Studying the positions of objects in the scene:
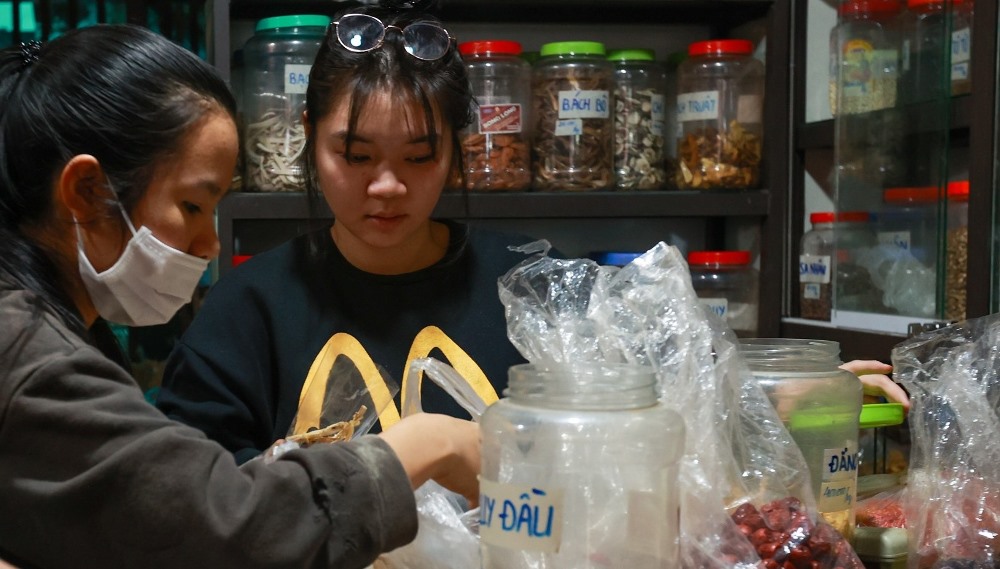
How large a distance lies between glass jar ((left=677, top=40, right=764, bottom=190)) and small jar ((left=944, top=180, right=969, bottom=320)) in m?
0.49

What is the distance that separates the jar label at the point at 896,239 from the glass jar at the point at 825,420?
0.96 meters

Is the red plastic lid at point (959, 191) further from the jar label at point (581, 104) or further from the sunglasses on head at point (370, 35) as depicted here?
the sunglasses on head at point (370, 35)

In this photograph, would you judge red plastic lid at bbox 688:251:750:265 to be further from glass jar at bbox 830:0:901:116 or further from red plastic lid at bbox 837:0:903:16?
red plastic lid at bbox 837:0:903:16

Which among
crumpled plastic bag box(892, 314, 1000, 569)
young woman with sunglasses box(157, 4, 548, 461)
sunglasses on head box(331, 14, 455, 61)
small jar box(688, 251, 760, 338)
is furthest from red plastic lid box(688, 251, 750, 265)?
crumpled plastic bag box(892, 314, 1000, 569)

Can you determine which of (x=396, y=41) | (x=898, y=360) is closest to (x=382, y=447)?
(x=898, y=360)

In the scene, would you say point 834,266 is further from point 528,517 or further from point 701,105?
point 528,517

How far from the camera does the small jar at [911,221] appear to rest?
1.74 m

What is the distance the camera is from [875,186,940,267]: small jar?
1744 mm

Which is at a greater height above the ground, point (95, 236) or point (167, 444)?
point (95, 236)

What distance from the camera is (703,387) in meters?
0.86

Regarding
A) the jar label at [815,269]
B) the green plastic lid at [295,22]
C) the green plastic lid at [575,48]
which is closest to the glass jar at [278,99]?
the green plastic lid at [295,22]

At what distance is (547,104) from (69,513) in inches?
57.3

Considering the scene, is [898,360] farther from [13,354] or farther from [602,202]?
[602,202]

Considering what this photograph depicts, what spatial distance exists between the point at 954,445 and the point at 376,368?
598 millimetres
